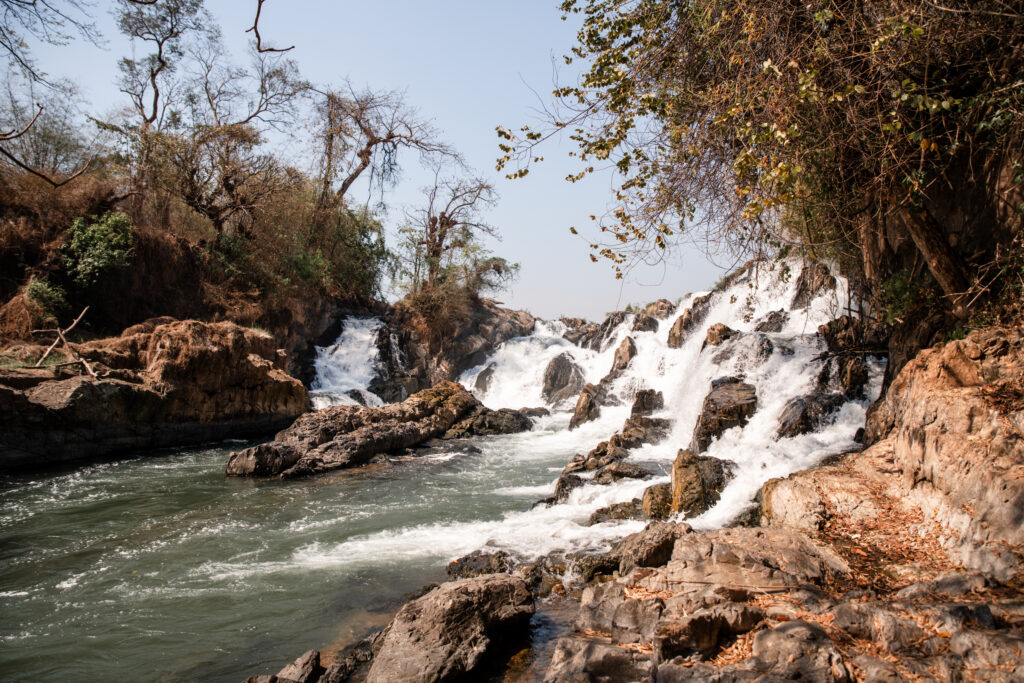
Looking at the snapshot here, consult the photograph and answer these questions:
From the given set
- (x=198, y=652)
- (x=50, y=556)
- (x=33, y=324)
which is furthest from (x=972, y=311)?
(x=33, y=324)

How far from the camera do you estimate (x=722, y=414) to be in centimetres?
1070

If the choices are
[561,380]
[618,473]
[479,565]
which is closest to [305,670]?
[479,565]

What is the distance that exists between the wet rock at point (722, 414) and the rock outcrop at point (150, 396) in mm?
10958

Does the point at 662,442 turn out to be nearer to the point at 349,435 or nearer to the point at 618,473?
the point at 618,473

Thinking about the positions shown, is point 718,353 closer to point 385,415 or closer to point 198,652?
point 385,415

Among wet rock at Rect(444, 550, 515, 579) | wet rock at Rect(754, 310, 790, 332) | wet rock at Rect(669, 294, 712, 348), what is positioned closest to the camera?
wet rock at Rect(444, 550, 515, 579)

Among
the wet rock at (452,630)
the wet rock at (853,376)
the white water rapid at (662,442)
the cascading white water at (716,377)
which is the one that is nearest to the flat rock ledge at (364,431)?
the white water rapid at (662,442)

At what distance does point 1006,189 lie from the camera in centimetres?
613

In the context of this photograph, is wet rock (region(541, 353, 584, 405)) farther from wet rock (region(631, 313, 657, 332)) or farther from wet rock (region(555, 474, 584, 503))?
wet rock (region(555, 474, 584, 503))

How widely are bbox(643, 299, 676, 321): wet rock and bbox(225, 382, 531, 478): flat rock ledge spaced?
880 centimetres

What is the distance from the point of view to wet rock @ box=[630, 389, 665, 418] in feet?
48.7

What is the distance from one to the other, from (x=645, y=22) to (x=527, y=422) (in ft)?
43.1

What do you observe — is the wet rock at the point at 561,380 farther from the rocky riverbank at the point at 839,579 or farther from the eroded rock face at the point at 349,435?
the rocky riverbank at the point at 839,579

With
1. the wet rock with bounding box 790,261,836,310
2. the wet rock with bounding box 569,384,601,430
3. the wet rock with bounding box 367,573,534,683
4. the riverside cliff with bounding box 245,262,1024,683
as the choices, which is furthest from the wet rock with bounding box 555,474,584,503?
the wet rock with bounding box 790,261,836,310
